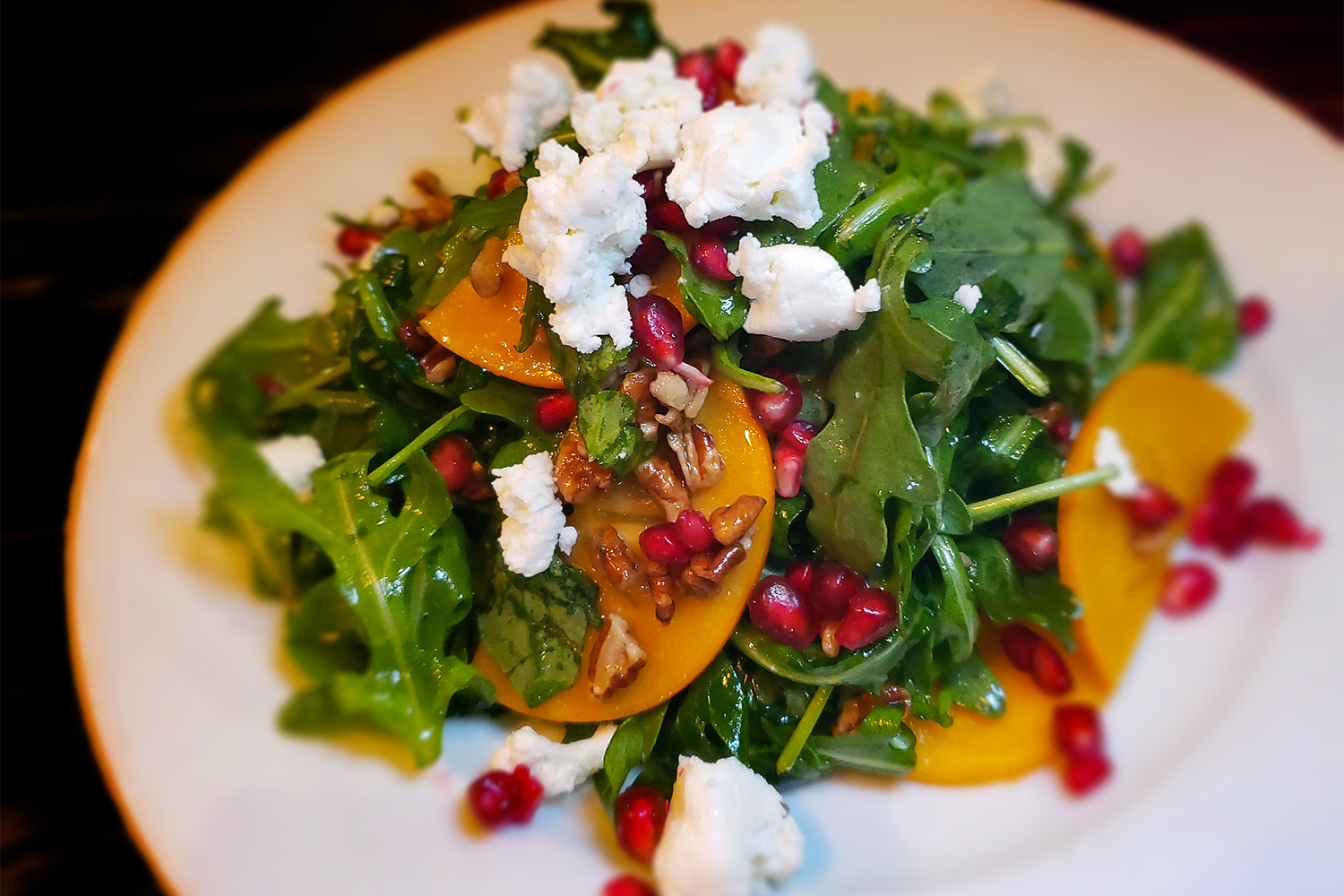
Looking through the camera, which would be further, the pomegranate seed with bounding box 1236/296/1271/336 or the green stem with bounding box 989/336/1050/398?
the pomegranate seed with bounding box 1236/296/1271/336

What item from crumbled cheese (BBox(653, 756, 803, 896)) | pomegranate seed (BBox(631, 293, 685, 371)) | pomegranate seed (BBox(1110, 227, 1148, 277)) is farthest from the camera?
pomegranate seed (BBox(1110, 227, 1148, 277))

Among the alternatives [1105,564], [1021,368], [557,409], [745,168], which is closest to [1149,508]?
[1105,564]

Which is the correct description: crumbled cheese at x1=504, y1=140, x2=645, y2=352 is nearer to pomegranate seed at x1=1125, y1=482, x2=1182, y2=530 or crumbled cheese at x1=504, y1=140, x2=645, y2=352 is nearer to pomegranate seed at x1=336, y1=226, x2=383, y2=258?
pomegranate seed at x1=336, y1=226, x2=383, y2=258

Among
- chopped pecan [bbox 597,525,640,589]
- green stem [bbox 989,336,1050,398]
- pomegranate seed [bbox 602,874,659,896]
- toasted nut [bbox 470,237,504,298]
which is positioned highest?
green stem [bbox 989,336,1050,398]

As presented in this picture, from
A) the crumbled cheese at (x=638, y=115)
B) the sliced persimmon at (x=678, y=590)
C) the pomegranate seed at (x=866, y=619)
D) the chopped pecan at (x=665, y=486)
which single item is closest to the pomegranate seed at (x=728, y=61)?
the crumbled cheese at (x=638, y=115)

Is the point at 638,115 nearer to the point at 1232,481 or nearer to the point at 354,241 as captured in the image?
the point at 354,241

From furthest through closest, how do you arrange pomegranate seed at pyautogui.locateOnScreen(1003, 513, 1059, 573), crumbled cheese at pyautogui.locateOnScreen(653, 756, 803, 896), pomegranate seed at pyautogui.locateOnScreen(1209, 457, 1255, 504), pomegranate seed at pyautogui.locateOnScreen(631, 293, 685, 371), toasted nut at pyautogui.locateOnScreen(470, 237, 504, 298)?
pomegranate seed at pyautogui.locateOnScreen(1209, 457, 1255, 504), pomegranate seed at pyautogui.locateOnScreen(1003, 513, 1059, 573), toasted nut at pyautogui.locateOnScreen(470, 237, 504, 298), pomegranate seed at pyautogui.locateOnScreen(631, 293, 685, 371), crumbled cheese at pyautogui.locateOnScreen(653, 756, 803, 896)

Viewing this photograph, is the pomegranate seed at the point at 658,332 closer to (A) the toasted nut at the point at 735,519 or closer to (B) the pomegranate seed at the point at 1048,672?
(A) the toasted nut at the point at 735,519

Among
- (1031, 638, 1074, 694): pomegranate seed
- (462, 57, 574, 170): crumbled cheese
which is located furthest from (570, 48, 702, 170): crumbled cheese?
(1031, 638, 1074, 694): pomegranate seed
